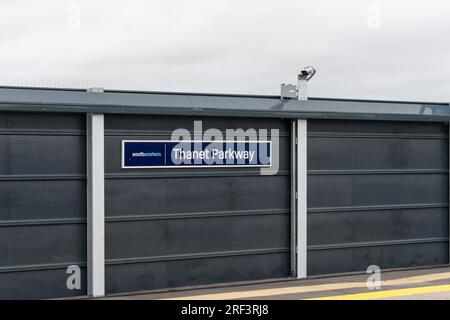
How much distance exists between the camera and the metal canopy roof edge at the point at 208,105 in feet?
32.7

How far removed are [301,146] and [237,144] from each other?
1135 millimetres

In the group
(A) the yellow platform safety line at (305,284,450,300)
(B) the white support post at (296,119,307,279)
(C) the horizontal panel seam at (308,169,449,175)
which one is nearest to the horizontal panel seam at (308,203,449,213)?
(B) the white support post at (296,119,307,279)

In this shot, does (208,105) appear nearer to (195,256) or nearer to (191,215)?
(191,215)

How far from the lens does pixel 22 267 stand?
9.94 m

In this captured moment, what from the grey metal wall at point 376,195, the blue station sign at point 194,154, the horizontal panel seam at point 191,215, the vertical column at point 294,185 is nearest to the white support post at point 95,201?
the horizontal panel seam at point 191,215

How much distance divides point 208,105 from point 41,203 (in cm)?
291

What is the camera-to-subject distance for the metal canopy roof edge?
32.7 feet

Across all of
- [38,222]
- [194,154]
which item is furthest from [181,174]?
[38,222]

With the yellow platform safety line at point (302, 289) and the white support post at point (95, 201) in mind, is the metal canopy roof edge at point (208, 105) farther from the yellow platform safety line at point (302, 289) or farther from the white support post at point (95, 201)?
the yellow platform safety line at point (302, 289)

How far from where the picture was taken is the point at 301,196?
Result: 38.8ft

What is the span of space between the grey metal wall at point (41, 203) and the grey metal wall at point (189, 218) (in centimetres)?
46

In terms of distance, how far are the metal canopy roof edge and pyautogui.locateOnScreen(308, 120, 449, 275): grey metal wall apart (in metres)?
0.23

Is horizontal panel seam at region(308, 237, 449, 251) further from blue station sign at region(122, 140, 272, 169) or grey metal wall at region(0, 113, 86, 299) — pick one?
grey metal wall at region(0, 113, 86, 299)
